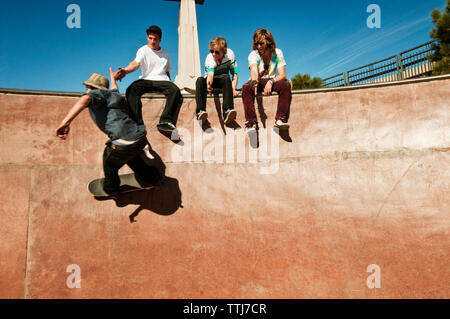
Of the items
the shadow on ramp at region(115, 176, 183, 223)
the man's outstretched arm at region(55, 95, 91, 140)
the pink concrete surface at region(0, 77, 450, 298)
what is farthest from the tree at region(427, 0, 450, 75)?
the man's outstretched arm at region(55, 95, 91, 140)

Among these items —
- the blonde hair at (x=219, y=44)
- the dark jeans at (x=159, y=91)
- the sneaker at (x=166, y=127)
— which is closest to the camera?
the sneaker at (x=166, y=127)

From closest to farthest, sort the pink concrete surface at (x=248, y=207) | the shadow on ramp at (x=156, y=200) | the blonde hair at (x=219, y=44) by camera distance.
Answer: the pink concrete surface at (x=248, y=207)
the shadow on ramp at (x=156, y=200)
the blonde hair at (x=219, y=44)

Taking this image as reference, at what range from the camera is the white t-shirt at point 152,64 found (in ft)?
13.3

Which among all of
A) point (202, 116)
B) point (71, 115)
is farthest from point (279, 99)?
point (71, 115)

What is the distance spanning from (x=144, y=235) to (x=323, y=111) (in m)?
3.06

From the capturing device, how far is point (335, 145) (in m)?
3.84

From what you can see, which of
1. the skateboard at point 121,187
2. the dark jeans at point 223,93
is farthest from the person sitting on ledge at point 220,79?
the skateboard at point 121,187

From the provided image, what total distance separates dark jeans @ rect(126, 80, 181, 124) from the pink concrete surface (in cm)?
14

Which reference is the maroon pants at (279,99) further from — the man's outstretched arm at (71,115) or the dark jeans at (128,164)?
the man's outstretched arm at (71,115)

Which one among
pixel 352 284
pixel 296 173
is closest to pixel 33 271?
pixel 296 173

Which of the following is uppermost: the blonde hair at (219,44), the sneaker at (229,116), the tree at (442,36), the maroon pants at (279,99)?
the tree at (442,36)

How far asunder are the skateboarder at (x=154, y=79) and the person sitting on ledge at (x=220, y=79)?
0.37 meters
